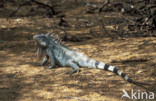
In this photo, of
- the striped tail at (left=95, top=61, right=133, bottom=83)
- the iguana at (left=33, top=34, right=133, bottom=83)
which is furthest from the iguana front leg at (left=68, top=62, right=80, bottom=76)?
the striped tail at (left=95, top=61, right=133, bottom=83)

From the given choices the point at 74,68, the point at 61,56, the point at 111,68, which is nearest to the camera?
the point at 111,68

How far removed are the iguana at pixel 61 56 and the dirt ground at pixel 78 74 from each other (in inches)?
5.4

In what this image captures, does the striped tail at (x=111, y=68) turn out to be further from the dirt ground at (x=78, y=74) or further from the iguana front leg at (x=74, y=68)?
the iguana front leg at (x=74, y=68)

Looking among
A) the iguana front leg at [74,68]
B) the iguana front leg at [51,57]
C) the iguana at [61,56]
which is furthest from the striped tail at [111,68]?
the iguana front leg at [51,57]

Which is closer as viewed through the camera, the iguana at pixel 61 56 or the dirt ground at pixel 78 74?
the dirt ground at pixel 78 74

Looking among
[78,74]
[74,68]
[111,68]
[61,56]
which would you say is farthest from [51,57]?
[111,68]

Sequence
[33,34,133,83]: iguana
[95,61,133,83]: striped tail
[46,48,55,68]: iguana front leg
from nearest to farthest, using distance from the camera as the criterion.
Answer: [95,61,133,83]: striped tail, [33,34,133,83]: iguana, [46,48,55,68]: iguana front leg

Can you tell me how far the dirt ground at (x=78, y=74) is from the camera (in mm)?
4875

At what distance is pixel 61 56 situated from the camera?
20.8 ft

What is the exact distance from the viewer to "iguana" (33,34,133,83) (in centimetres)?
596

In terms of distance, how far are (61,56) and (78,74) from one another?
0.78m

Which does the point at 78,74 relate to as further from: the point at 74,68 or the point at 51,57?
the point at 51,57

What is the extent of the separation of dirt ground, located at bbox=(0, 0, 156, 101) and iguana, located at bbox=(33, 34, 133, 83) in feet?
0.45

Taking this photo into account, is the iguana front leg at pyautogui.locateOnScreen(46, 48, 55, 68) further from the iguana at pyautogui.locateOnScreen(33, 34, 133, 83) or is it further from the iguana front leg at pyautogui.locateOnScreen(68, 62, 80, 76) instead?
the iguana front leg at pyautogui.locateOnScreen(68, 62, 80, 76)
